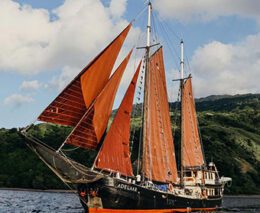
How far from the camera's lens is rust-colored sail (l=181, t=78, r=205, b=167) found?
8495 cm

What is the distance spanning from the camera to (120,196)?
52.4 metres

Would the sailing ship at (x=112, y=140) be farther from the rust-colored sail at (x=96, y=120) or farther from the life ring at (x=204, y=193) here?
the life ring at (x=204, y=193)

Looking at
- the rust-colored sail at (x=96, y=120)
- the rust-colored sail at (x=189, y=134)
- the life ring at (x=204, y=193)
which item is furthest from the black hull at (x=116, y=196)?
the rust-colored sail at (x=189, y=134)

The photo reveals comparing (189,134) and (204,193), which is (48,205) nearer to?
(204,193)

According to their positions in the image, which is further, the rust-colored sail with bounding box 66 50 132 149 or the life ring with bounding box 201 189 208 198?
the life ring with bounding box 201 189 208 198

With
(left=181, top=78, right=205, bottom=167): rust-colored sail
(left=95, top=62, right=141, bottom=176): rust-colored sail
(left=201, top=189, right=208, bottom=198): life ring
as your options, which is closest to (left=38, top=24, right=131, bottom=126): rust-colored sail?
(left=95, top=62, right=141, bottom=176): rust-colored sail

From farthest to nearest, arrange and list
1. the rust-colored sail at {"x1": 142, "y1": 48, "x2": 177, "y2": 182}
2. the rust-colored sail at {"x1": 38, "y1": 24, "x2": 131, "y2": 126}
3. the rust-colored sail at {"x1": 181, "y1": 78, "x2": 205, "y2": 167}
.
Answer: the rust-colored sail at {"x1": 181, "y1": 78, "x2": 205, "y2": 167}
the rust-colored sail at {"x1": 142, "y1": 48, "x2": 177, "y2": 182}
the rust-colored sail at {"x1": 38, "y1": 24, "x2": 131, "y2": 126}

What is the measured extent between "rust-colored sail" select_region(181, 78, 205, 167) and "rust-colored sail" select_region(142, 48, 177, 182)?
1410 cm

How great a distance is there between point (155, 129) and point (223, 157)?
126511 mm

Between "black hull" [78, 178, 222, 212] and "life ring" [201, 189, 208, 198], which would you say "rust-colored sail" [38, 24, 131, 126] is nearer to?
"black hull" [78, 178, 222, 212]

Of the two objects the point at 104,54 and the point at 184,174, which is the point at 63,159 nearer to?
the point at 104,54

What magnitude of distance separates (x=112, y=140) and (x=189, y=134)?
36926 mm

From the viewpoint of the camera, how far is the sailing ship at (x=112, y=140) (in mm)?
49156

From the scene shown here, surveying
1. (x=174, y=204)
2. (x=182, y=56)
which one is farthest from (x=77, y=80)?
(x=182, y=56)
